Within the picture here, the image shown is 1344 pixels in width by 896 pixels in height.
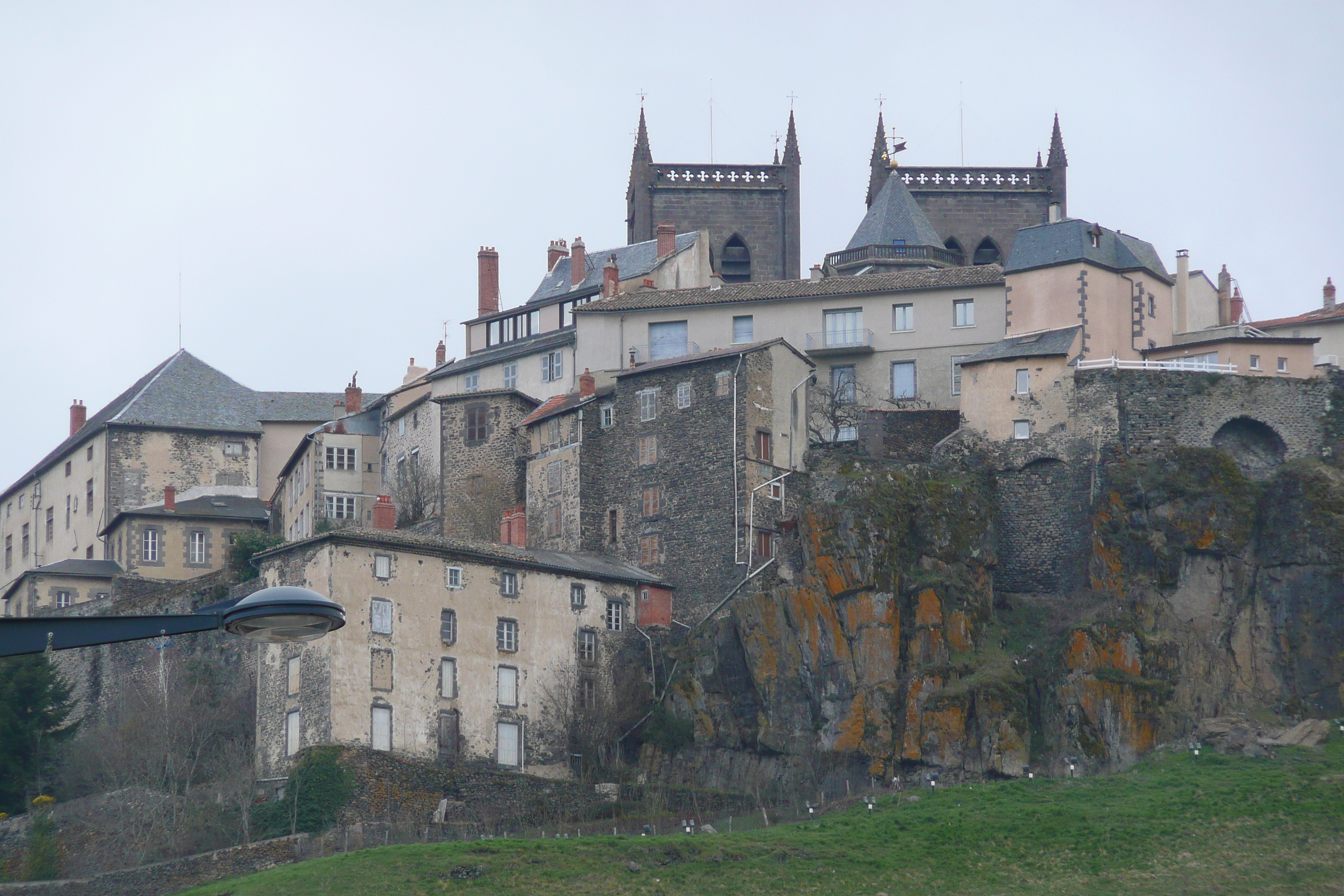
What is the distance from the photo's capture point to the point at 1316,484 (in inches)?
2297

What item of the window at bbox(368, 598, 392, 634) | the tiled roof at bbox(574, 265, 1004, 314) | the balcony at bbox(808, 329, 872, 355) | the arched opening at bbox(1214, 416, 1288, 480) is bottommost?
the window at bbox(368, 598, 392, 634)

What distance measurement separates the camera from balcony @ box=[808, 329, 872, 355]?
69625mm

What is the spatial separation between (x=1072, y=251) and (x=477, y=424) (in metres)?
22.9

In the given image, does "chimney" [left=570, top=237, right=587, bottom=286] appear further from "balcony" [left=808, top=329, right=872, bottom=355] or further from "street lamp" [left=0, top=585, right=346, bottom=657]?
"street lamp" [left=0, top=585, right=346, bottom=657]

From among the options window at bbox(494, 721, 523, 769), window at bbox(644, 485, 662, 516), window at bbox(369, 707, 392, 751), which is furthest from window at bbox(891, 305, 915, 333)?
window at bbox(369, 707, 392, 751)

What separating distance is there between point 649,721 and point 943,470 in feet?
43.7

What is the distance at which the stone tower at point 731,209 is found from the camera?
89.1m

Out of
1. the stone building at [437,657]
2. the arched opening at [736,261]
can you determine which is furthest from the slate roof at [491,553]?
the arched opening at [736,261]

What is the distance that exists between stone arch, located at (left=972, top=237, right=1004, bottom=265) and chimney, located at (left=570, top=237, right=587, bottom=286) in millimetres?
18906

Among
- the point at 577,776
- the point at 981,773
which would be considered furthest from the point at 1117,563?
the point at 577,776

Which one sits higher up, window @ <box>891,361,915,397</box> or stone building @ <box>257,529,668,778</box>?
window @ <box>891,361,915,397</box>

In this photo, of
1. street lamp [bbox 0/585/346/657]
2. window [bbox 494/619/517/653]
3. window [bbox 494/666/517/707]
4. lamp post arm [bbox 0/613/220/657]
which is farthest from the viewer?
window [bbox 494/619/517/653]

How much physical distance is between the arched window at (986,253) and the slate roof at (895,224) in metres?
2.90

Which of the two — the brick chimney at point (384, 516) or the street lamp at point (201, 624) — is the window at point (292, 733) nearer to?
the brick chimney at point (384, 516)
